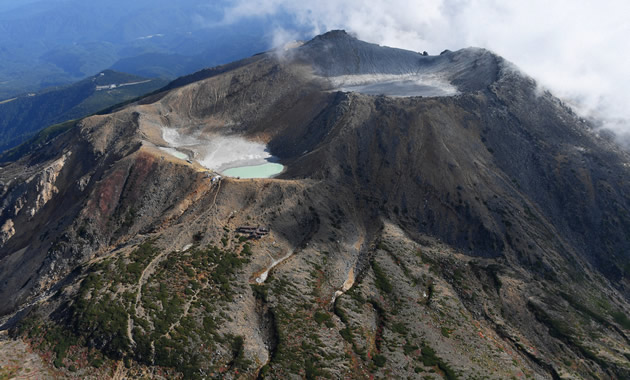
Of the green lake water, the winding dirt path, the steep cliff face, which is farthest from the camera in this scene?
the green lake water

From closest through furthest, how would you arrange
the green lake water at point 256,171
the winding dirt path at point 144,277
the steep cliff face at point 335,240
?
the winding dirt path at point 144,277, the steep cliff face at point 335,240, the green lake water at point 256,171

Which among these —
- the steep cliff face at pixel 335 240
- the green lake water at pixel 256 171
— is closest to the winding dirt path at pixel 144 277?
the steep cliff face at pixel 335 240

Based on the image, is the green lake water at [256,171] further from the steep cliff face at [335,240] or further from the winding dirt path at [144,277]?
the winding dirt path at [144,277]

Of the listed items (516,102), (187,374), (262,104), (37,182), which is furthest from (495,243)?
(37,182)

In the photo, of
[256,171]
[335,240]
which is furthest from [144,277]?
[256,171]

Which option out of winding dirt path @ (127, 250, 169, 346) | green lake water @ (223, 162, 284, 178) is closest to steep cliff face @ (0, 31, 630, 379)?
winding dirt path @ (127, 250, 169, 346)

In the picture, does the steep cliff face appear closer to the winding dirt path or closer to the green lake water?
the winding dirt path

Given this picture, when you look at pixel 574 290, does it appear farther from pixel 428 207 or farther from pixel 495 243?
pixel 428 207
